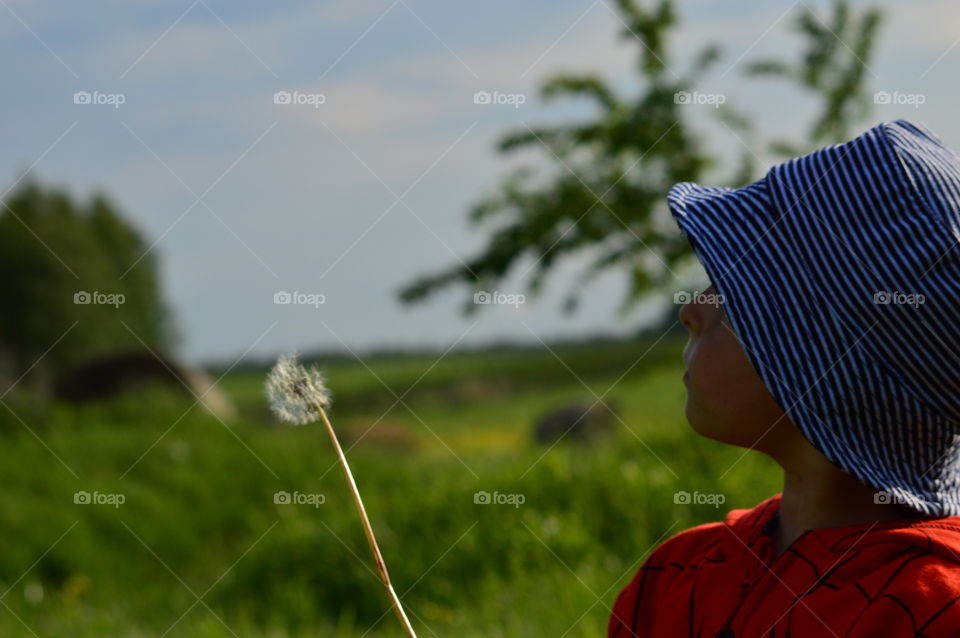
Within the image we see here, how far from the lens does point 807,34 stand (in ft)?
15.3

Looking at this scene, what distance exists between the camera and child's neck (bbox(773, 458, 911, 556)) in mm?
1429

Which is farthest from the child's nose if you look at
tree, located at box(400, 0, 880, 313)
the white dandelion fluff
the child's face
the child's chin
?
tree, located at box(400, 0, 880, 313)

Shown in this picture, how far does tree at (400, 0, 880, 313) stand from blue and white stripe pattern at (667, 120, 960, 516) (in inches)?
116

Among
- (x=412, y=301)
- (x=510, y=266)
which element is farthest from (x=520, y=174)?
(x=412, y=301)

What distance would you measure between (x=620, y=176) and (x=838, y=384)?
312 cm

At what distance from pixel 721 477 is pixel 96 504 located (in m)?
3.99

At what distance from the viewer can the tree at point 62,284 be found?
21.7 metres

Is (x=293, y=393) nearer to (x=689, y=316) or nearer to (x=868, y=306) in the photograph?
(x=689, y=316)

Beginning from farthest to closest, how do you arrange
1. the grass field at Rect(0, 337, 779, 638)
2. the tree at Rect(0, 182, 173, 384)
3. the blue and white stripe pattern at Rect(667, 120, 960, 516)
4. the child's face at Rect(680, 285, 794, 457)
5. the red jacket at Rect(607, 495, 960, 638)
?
the tree at Rect(0, 182, 173, 384) < the grass field at Rect(0, 337, 779, 638) < the child's face at Rect(680, 285, 794, 457) < the blue and white stripe pattern at Rect(667, 120, 960, 516) < the red jacket at Rect(607, 495, 960, 638)

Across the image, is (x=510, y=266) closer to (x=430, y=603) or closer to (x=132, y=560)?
(x=430, y=603)

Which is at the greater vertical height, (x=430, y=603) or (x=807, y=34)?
(x=807, y=34)

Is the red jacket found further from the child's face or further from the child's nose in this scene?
the child's nose

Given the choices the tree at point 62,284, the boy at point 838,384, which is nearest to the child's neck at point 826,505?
the boy at point 838,384

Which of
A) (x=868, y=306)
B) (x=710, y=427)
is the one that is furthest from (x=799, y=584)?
(x=868, y=306)
